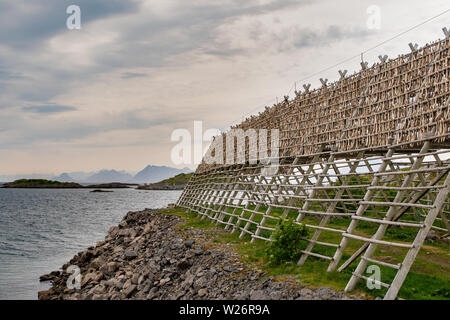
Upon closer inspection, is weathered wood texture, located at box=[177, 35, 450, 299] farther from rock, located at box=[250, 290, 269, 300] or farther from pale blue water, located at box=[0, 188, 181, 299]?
pale blue water, located at box=[0, 188, 181, 299]

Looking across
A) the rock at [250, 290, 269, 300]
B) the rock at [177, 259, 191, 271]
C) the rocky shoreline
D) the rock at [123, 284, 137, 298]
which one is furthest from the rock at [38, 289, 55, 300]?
the rock at [250, 290, 269, 300]

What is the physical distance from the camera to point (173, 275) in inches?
457

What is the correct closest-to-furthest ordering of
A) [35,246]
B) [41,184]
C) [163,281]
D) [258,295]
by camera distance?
[258,295], [163,281], [35,246], [41,184]

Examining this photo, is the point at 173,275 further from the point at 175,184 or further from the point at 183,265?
the point at 175,184

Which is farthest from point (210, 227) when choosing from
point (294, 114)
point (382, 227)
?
point (382, 227)

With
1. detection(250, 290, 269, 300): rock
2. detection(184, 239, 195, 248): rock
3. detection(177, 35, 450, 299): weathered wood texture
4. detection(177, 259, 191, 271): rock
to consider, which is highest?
detection(177, 35, 450, 299): weathered wood texture

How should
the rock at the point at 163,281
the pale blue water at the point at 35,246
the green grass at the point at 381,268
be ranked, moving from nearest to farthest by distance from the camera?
1. the green grass at the point at 381,268
2. the rock at the point at 163,281
3. the pale blue water at the point at 35,246

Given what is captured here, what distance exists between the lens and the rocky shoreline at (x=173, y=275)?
8564 mm

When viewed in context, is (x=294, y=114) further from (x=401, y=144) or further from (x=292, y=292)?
(x=292, y=292)

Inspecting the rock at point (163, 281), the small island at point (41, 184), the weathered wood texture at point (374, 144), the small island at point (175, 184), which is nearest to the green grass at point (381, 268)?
the weathered wood texture at point (374, 144)

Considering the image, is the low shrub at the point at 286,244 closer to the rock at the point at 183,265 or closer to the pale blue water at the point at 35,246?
the rock at the point at 183,265

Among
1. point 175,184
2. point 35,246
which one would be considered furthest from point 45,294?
point 175,184

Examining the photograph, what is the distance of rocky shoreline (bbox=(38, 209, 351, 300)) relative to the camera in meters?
8.56

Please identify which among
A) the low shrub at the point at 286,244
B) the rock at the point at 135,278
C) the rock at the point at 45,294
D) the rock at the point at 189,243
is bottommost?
the rock at the point at 45,294
